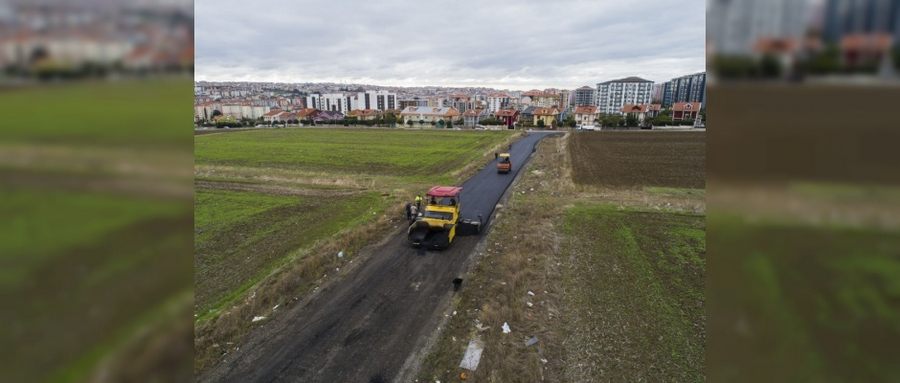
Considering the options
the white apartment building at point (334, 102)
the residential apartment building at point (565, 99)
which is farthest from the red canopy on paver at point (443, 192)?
the white apartment building at point (334, 102)

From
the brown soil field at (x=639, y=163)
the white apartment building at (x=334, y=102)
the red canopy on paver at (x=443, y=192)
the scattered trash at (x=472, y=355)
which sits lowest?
the scattered trash at (x=472, y=355)

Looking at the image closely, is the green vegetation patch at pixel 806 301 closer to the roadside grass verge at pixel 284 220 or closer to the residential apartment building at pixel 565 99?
the roadside grass verge at pixel 284 220

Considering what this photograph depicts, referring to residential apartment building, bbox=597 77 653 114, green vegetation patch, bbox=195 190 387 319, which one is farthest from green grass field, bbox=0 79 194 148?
residential apartment building, bbox=597 77 653 114

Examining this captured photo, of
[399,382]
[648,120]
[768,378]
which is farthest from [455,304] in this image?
[648,120]

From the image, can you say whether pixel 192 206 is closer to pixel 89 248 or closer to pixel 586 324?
pixel 89 248

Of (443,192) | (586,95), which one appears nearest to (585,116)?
(586,95)

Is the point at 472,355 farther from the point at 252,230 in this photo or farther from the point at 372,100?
the point at 372,100

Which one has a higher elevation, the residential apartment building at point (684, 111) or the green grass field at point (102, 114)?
the residential apartment building at point (684, 111)
